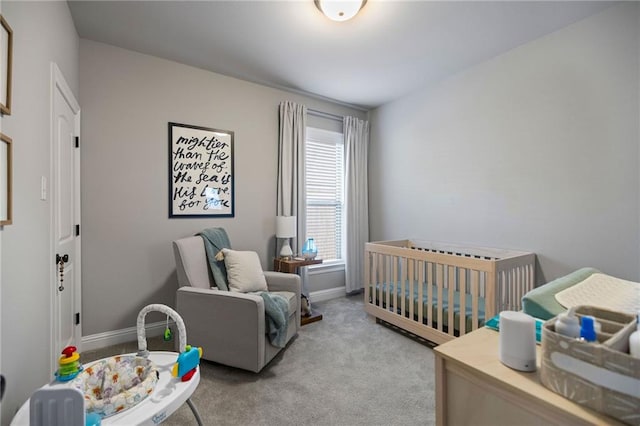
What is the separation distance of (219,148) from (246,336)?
74.3 inches

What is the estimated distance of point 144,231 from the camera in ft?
8.50

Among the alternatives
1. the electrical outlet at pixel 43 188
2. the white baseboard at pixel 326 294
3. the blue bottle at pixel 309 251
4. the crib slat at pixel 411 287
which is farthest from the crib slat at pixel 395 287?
the electrical outlet at pixel 43 188

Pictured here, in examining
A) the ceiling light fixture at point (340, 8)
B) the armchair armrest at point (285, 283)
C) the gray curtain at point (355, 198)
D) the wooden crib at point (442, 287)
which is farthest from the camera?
the gray curtain at point (355, 198)

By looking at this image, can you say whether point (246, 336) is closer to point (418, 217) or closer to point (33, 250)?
point (33, 250)

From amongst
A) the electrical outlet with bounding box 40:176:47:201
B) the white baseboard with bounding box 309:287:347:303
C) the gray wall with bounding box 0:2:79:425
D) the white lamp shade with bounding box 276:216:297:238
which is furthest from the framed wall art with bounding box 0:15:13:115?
the white baseboard with bounding box 309:287:347:303

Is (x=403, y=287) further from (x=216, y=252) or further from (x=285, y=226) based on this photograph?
(x=216, y=252)

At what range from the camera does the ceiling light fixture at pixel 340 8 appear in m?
1.84

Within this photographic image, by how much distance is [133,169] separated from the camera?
254 centimetres

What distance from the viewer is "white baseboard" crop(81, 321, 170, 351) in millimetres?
2347

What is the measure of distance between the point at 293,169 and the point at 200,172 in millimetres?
1010

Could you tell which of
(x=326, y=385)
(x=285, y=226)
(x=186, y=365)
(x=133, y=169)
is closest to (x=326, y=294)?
(x=285, y=226)

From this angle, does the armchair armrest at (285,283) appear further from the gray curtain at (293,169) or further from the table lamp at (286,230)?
the gray curtain at (293,169)

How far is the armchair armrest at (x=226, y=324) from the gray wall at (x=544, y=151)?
222 cm

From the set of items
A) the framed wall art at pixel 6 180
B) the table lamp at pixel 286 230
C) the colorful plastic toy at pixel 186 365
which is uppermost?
the framed wall art at pixel 6 180
